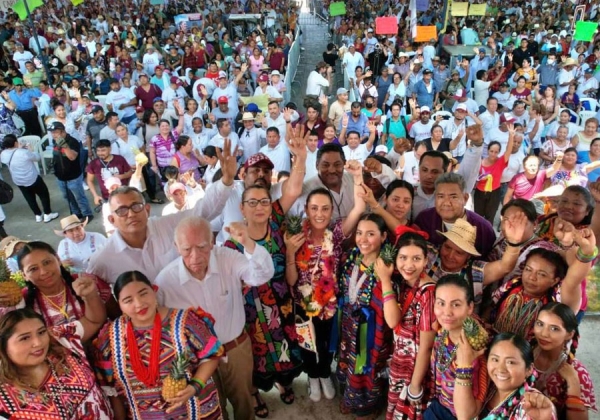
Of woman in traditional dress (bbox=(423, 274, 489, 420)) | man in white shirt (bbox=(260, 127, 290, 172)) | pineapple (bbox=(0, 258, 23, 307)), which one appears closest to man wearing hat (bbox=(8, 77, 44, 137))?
man in white shirt (bbox=(260, 127, 290, 172))

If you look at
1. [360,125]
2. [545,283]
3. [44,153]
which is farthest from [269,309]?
[44,153]

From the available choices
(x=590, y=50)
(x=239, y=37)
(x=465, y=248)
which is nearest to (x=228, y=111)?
(x=465, y=248)

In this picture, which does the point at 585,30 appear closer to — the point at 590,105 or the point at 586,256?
the point at 590,105

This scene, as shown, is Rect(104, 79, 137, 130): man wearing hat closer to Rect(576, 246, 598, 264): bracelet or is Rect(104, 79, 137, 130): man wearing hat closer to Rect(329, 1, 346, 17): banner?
Rect(576, 246, 598, 264): bracelet

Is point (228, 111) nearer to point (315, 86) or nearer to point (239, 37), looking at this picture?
point (315, 86)

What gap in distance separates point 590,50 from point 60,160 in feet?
40.9

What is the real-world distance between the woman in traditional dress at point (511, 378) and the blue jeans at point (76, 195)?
230 inches

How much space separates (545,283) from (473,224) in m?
0.72

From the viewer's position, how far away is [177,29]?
15.5 metres

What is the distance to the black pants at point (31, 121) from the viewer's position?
902cm

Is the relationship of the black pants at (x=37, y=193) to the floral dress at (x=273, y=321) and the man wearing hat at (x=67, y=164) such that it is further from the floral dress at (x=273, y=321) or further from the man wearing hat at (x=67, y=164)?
the floral dress at (x=273, y=321)

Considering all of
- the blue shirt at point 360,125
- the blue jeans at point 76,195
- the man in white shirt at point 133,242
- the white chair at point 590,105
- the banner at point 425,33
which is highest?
the banner at point 425,33

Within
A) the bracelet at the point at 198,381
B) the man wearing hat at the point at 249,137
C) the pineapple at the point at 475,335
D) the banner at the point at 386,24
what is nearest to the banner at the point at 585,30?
the banner at the point at 386,24

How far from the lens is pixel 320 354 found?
10.3 feet
